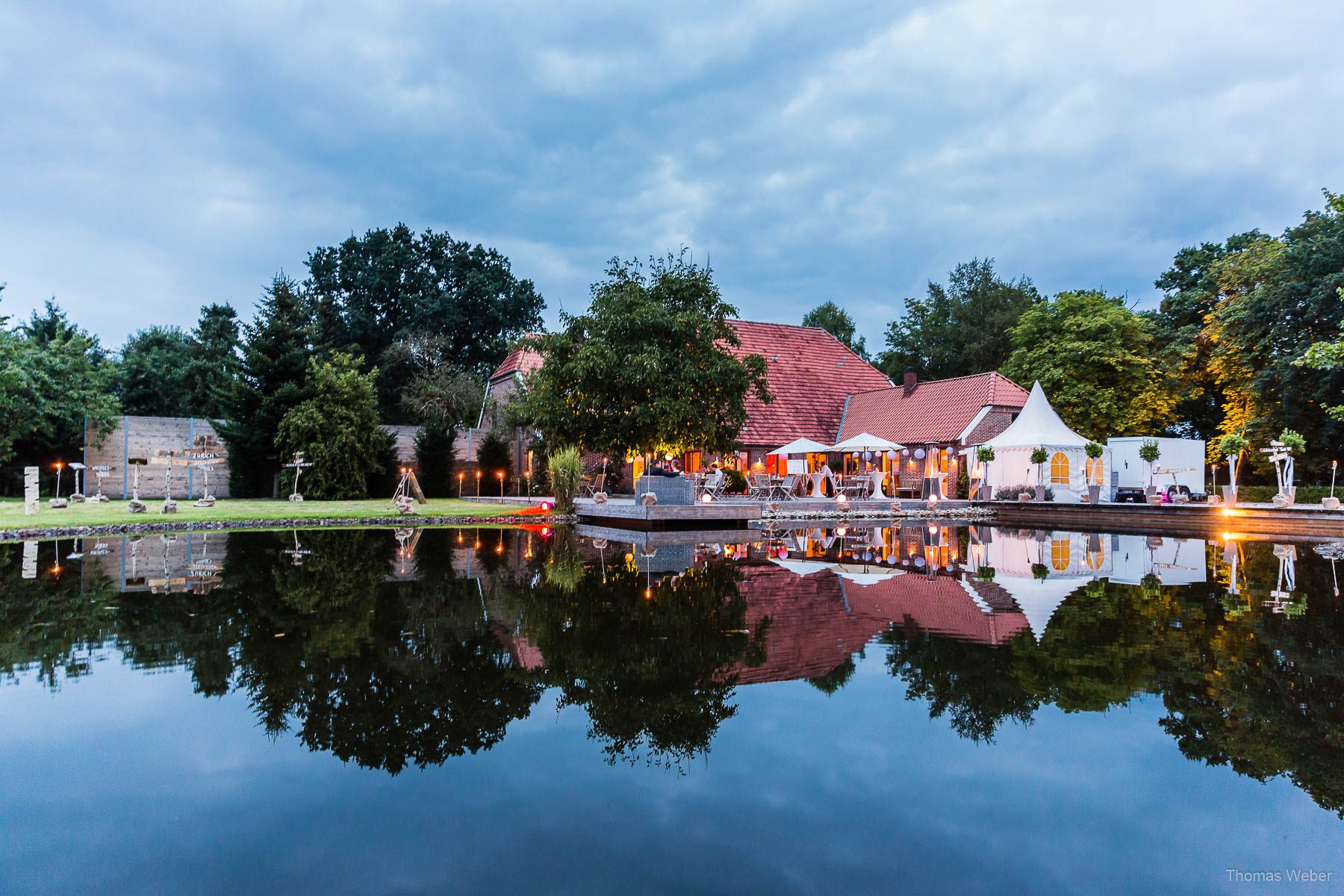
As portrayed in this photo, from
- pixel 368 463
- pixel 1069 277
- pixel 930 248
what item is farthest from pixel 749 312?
pixel 368 463

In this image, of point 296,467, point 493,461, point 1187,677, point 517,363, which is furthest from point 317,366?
Answer: point 1187,677

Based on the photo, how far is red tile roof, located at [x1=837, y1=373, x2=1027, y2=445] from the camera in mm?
24703

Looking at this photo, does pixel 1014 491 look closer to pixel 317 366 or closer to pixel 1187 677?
pixel 1187 677

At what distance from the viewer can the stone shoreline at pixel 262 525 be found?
43.7ft

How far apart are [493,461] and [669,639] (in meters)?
20.4

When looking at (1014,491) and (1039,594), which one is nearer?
(1039,594)

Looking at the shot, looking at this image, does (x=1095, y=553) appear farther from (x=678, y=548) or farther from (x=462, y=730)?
(x=462, y=730)

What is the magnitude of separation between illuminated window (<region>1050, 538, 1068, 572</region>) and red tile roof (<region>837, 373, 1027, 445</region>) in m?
9.96

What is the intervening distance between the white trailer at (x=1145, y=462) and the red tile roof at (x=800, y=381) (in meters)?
9.27

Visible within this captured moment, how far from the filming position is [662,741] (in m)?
3.66

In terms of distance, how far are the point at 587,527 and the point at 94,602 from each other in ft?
36.1

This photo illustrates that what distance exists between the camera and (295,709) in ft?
13.3

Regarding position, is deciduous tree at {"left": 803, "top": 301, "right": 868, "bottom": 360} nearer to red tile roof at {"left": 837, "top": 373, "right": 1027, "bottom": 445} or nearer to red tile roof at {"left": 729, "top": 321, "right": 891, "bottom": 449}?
red tile roof at {"left": 729, "top": 321, "right": 891, "bottom": 449}

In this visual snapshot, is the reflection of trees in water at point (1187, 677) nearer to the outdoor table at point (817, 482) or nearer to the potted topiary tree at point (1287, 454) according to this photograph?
the potted topiary tree at point (1287, 454)
